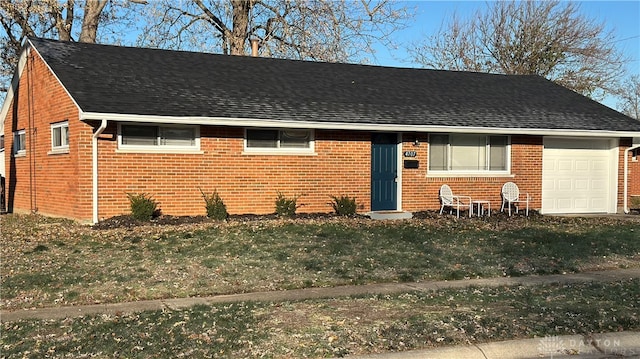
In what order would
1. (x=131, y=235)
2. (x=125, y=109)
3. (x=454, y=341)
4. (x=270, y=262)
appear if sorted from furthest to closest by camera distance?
(x=125, y=109) < (x=131, y=235) < (x=270, y=262) < (x=454, y=341)

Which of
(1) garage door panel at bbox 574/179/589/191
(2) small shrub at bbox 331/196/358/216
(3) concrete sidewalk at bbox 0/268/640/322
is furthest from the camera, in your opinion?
(1) garage door panel at bbox 574/179/589/191

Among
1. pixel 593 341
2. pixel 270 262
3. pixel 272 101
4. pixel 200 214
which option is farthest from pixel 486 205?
pixel 593 341

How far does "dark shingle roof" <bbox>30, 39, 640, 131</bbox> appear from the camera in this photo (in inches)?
519

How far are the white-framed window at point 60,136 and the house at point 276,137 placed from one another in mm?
51

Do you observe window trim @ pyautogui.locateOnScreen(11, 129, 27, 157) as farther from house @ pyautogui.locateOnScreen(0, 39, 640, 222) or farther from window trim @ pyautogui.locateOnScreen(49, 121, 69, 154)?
window trim @ pyautogui.locateOnScreen(49, 121, 69, 154)

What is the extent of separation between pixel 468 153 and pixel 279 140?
5.14 meters

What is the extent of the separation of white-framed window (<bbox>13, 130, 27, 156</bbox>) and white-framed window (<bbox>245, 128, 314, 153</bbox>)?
6947mm

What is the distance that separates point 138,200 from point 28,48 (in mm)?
6696

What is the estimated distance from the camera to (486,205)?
623 inches

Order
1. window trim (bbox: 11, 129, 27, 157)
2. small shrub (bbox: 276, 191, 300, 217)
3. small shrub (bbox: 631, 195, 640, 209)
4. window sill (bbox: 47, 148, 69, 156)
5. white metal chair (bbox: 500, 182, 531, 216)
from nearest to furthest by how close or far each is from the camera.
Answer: window sill (bbox: 47, 148, 69, 156) → small shrub (bbox: 276, 191, 300, 217) → white metal chair (bbox: 500, 182, 531, 216) → window trim (bbox: 11, 129, 27, 157) → small shrub (bbox: 631, 195, 640, 209)

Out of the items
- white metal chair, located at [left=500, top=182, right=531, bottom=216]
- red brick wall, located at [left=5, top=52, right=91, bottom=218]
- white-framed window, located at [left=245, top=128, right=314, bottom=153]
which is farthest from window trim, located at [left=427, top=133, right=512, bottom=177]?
red brick wall, located at [left=5, top=52, right=91, bottom=218]

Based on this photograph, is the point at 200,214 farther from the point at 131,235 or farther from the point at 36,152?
the point at 36,152

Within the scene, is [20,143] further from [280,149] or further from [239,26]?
[239,26]

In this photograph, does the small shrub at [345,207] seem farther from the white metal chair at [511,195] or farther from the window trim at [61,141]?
the window trim at [61,141]
